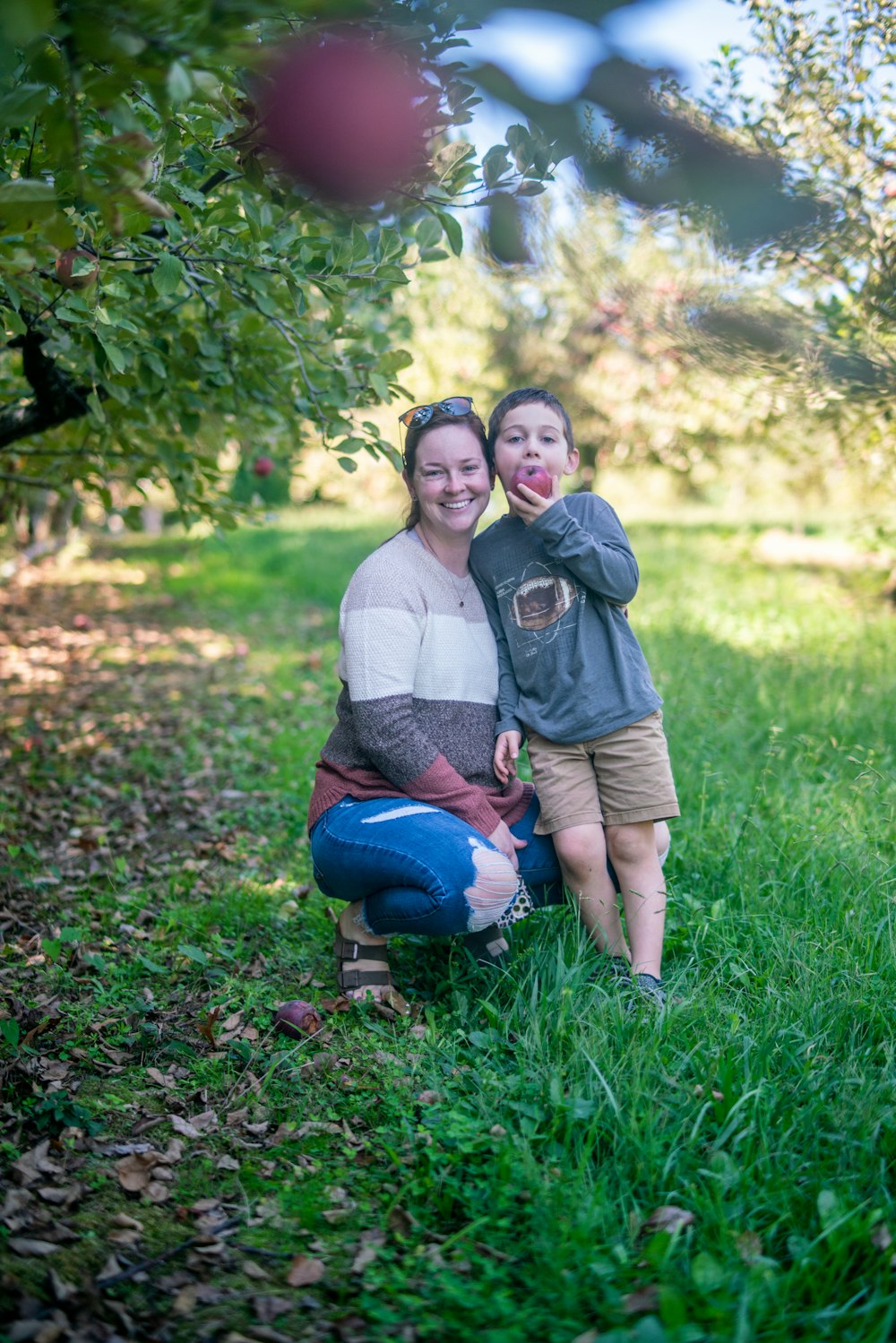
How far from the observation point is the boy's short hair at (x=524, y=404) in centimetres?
289

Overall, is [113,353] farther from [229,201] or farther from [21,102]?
[21,102]

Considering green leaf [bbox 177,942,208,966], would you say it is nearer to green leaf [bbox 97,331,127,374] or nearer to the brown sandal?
the brown sandal

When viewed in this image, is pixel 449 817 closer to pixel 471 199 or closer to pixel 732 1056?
pixel 732 1056

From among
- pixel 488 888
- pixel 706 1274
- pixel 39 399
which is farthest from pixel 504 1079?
pixel 39 399

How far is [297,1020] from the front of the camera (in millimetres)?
2781

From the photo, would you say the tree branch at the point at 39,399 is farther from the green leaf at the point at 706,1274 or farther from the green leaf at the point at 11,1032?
the green leaf at the point at 706,1274

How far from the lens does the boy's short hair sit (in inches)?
114

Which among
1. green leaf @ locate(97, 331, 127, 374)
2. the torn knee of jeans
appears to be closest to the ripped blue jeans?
the torn knee of jeans

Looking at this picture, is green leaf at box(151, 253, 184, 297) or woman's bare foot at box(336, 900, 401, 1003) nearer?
green leaf at box(151, 253, 184, 297)

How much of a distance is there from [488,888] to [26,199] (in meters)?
1.84

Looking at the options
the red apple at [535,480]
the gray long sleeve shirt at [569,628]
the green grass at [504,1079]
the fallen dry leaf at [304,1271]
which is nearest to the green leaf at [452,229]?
the red apple at [535,480]

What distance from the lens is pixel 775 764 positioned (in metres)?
4.52

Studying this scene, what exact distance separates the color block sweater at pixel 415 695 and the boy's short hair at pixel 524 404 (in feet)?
1.31

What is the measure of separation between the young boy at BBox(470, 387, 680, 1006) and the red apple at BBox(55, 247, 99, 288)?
1.20 metres
